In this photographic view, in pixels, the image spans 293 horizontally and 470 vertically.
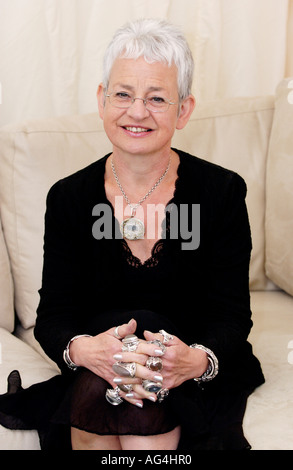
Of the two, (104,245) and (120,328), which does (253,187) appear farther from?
(120,328)

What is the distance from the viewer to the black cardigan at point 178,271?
4.83ft

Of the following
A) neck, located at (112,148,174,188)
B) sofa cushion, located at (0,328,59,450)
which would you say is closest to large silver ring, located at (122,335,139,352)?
sofa cushion, located at (0,328,59,450)

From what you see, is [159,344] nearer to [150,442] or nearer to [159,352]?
[159,352]

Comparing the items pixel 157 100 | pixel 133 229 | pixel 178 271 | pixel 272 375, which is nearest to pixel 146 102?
pixel 157 100

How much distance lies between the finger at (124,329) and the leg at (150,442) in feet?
0.66

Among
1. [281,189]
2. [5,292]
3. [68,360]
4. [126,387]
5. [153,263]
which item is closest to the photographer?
[126,387]

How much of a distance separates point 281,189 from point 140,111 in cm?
65

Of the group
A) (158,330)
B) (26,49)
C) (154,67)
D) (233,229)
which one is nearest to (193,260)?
(233,229)

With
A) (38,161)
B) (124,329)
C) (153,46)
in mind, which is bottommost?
(124,329)

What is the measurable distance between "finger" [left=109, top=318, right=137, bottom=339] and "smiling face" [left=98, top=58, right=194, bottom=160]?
0.39 m

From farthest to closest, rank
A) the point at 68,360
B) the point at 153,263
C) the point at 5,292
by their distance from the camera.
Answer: the point at 5,292 → the point at 153,263 → the point at 68,360

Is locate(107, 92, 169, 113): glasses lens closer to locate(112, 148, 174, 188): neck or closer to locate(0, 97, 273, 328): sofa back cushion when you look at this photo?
locate(112, 148, 174, 188): neck

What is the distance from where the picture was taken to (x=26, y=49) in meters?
2.03

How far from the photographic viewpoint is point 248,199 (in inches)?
76.1
